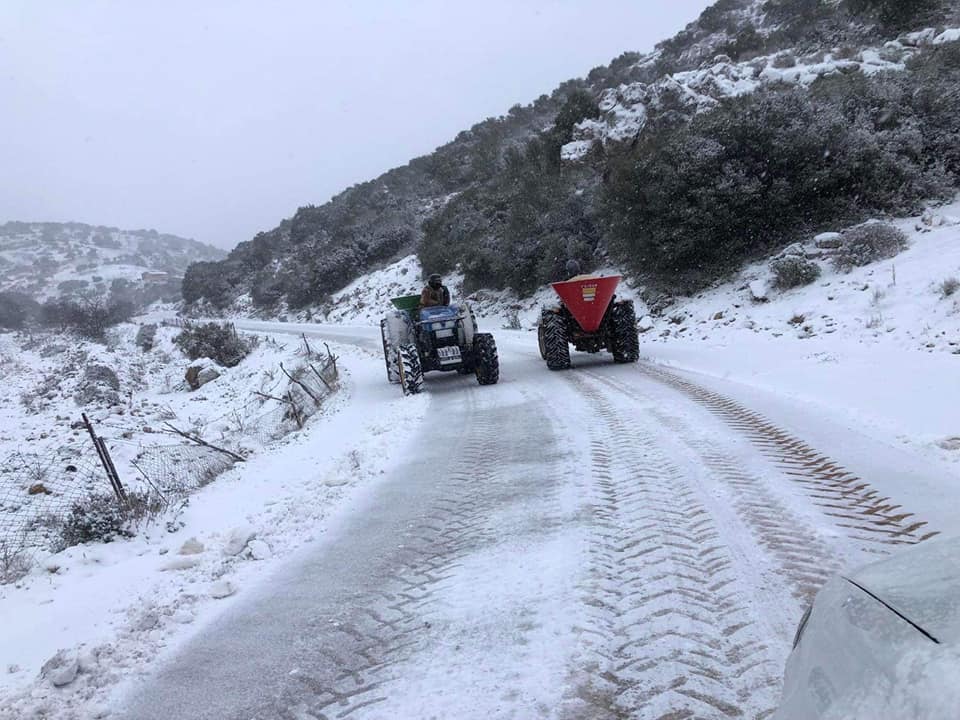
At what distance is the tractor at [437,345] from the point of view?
10289 mm

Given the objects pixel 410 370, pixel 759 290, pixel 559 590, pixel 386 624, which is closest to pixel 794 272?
pixel 759 290

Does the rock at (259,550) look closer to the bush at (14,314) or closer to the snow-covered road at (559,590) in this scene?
the snow-covered road at (559,590)

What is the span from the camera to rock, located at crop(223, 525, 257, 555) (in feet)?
15.0

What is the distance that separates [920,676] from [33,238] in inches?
6818

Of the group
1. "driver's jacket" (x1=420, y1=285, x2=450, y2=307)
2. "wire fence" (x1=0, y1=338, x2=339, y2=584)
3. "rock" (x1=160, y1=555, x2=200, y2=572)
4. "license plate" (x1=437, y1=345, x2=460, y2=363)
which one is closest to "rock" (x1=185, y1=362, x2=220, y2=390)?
"wire fence" (x1=0, y1=338, x2=339, y2=584)

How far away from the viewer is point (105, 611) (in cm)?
385

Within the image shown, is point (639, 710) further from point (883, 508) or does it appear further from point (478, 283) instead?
point (478, 283)

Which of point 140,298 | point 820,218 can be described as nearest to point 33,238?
point 140,298

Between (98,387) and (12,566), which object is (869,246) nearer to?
(12,566)

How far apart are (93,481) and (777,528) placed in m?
7.66

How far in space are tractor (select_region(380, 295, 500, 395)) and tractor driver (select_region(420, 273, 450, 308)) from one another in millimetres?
193

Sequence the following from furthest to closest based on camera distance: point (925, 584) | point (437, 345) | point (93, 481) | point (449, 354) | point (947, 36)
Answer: point (947, 36)
point (437, 345)
point (449, 354)
point (93, 481)
point (925, 584)

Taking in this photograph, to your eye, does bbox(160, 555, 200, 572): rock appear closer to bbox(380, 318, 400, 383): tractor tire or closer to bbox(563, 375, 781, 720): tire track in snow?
bbox(563, 375, 781, 720): tire track in snow

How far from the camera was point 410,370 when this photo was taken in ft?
33.7
